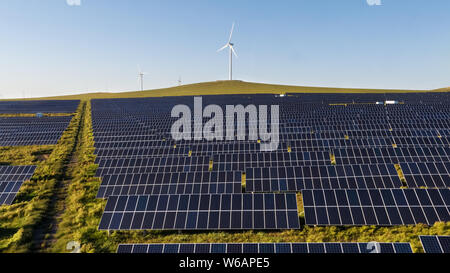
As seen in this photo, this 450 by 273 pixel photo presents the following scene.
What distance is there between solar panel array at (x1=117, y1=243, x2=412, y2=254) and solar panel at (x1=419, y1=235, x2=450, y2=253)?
81 centimetres

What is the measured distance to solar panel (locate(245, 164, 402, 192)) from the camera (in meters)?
21.2

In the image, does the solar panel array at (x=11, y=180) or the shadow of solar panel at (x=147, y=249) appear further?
the solar panel array at (x=11, y=180)

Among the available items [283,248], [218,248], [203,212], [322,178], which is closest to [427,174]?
[322,178]

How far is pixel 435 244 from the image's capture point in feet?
41.3

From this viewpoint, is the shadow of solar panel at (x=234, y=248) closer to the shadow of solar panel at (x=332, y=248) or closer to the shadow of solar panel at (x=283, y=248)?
the shadow of solar panel at (x=283, y=248)

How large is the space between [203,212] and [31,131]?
48.2 m

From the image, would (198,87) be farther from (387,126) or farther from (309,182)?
(309,182)

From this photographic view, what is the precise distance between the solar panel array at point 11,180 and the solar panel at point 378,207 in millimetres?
25980

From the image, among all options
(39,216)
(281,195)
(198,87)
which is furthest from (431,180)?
(198,87)

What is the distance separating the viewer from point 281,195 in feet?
59.3

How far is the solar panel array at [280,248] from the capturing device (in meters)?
12.8

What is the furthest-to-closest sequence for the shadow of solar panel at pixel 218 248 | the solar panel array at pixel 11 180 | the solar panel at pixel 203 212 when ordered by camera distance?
the solar panel array at pixel 11 180 < the solar panel at pixel 203 212 < the shadow of solar panel at pixel 218 248

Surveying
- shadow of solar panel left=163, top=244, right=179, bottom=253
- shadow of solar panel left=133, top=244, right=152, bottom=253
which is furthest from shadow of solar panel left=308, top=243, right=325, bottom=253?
shadow of solar panel left=133, top=244, right=152, bottom=253

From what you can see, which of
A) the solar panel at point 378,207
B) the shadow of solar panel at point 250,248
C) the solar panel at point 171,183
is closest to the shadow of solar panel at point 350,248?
the solar panel at point 378,207
